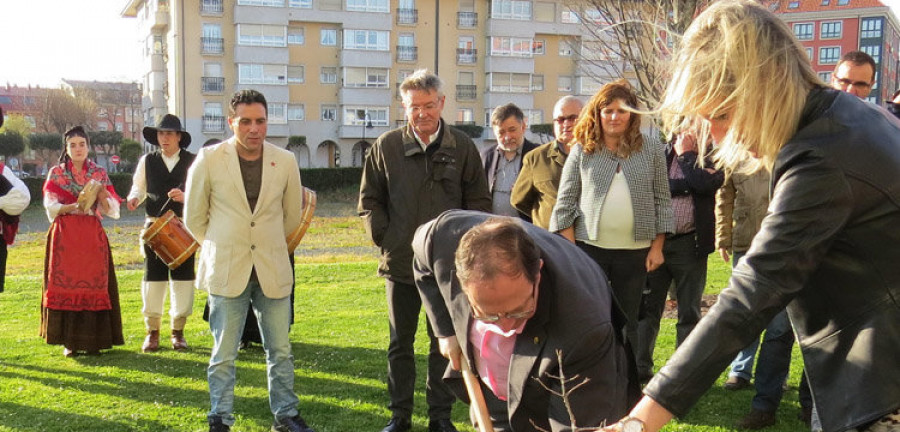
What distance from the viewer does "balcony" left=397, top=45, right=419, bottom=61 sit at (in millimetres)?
54281

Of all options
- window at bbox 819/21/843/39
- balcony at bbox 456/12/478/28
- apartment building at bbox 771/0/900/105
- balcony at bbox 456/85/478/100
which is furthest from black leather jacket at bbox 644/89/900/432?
window at bbox 819/21/843/39

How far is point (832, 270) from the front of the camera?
1.96 metres

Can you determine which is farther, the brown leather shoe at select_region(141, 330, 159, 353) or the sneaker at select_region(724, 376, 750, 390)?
the brown leather shoe at select_region(141, 330, 159, 353)

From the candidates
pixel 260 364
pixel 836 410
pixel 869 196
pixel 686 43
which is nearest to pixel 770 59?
pixel 686 43

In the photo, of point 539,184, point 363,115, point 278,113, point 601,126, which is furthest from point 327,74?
point 601,126

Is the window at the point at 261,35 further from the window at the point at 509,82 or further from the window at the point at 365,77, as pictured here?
the window at the point at 509,82

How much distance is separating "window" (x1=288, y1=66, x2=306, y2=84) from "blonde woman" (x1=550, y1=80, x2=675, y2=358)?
49.4 metres

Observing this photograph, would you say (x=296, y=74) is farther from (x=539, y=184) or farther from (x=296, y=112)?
(x=539, y=184)

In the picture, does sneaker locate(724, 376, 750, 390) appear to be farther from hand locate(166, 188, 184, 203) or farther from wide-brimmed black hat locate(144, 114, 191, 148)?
wide-brimmed black hat locate(144, 114, 191, 148)

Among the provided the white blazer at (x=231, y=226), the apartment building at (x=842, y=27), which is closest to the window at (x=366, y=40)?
the white blazer at (x=231, y=226)

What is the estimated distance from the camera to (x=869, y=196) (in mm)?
1863

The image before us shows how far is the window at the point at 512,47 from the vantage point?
182 feet

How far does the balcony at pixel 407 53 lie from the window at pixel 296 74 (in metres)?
6.58

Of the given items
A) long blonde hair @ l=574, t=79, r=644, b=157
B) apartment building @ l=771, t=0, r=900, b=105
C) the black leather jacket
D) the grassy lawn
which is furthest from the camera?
apartment building @ l=771, t=0, r=900, b=105
